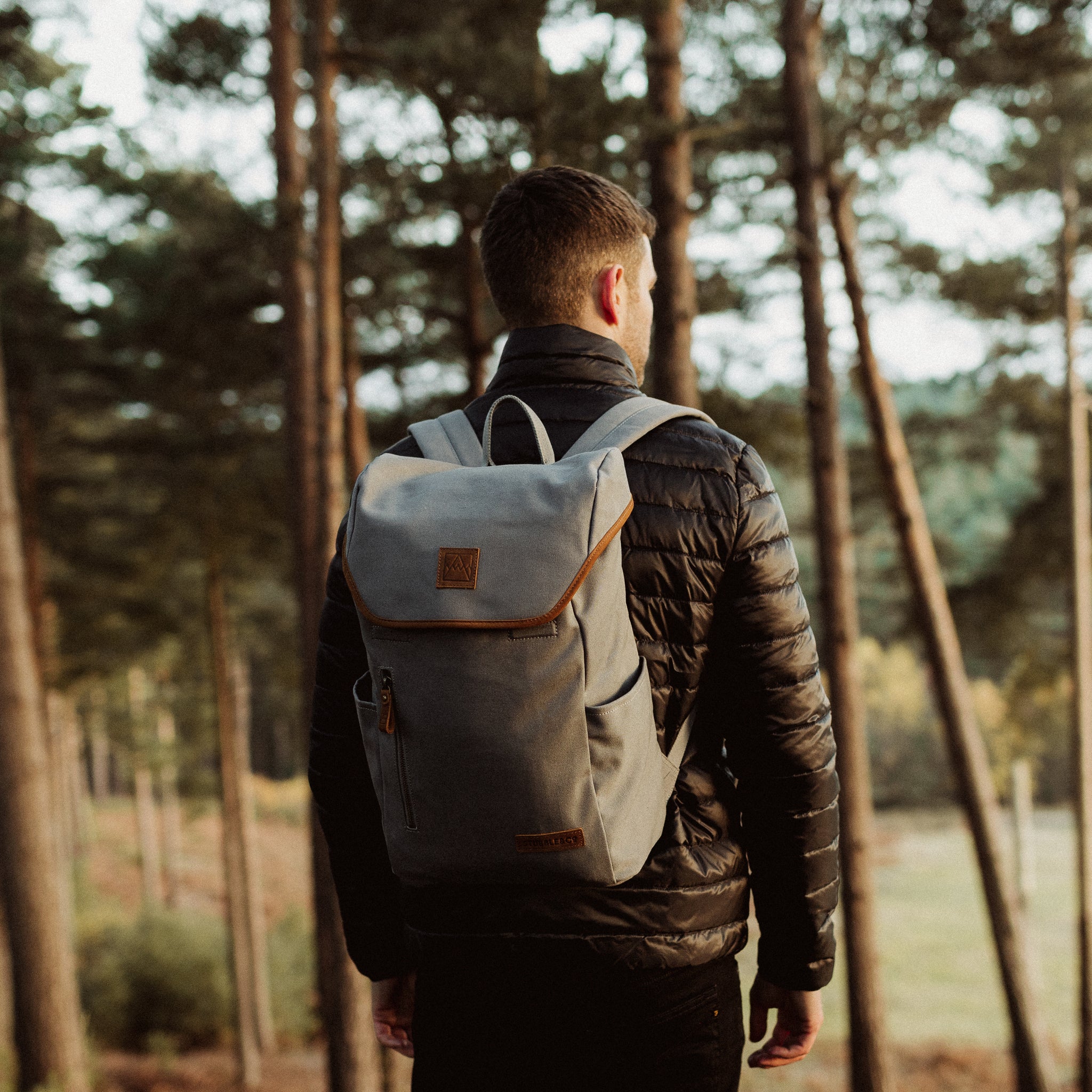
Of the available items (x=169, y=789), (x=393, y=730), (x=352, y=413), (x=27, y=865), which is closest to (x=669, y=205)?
(x=393, y=730)

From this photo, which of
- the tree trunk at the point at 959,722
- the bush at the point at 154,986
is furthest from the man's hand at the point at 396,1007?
the bush at the point at 154,986

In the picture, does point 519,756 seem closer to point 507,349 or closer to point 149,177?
point 507,349

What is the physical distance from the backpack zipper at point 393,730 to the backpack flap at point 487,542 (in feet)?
0.31

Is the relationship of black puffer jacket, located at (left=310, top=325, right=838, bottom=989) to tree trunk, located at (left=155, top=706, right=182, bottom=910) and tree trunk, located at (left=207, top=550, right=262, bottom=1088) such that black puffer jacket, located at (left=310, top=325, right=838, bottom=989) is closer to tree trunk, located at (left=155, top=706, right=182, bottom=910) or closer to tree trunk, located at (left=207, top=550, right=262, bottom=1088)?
tree trunk, located at (left=207, top=550, right=262, bottom=1088)

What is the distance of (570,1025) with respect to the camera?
153 cm

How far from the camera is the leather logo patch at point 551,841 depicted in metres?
1.42

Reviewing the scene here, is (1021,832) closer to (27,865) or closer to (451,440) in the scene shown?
(27,865)

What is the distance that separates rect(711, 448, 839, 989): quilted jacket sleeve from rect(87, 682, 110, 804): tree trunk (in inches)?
930

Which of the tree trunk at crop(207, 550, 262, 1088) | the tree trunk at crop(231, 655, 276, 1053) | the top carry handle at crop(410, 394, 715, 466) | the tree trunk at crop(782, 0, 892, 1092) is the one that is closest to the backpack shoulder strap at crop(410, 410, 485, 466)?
the top carry handle at crop(410, 394, 715, 466)

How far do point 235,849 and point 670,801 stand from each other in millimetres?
15659

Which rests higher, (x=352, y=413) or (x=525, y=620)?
(x=352, y=413)

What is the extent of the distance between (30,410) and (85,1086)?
9.52 m

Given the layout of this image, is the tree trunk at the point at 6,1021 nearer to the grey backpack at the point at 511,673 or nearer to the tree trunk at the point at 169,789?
the grey backpack at the point at 511,673

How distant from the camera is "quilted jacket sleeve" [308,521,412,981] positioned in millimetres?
1798
